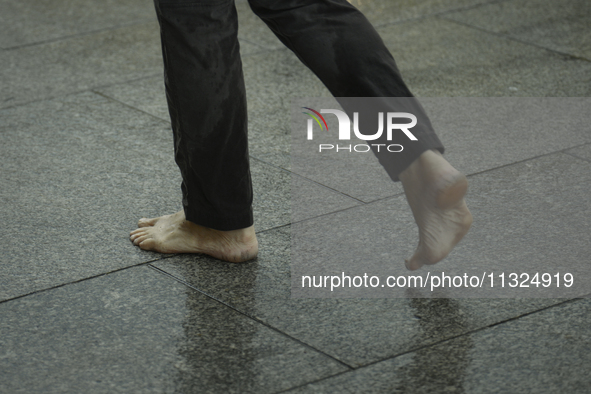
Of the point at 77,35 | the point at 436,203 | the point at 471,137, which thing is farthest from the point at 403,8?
the point at 436,203

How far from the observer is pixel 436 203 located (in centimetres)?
231

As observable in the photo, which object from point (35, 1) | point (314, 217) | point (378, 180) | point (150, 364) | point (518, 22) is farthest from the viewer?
point (35, 1)

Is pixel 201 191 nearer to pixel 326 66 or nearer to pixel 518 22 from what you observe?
pixel 326 66

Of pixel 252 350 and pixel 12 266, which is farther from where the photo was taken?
pixel 12 266

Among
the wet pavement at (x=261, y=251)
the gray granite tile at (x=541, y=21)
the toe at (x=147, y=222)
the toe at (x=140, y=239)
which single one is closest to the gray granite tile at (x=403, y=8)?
the gray granite tile at (x=541, y=21)

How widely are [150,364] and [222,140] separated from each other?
0.71 metres

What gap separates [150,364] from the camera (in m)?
2.05

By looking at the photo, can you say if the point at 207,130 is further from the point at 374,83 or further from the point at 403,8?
the point at 403,8

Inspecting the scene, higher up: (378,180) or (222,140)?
(222,140)

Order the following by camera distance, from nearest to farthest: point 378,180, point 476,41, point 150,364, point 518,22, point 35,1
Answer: point 150,364
point 378,180
point 476,41
point 518,22
point 35,1

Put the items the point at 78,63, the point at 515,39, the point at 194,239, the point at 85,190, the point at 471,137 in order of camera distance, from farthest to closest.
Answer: the point at 515,39 → the point at 78,63 → the point at 471,137 → the point at 85,190 → the point at 194,239

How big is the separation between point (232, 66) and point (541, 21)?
135 inches

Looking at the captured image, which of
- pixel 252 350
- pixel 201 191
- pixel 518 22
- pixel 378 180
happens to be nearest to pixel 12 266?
pixel 201 191

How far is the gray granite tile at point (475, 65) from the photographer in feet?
13.6
